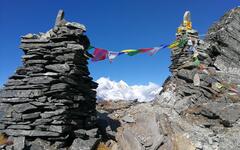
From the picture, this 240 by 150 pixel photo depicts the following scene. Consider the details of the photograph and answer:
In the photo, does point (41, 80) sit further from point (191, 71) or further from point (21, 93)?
point (191, 71)

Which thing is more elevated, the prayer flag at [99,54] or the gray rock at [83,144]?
the prayer flag at [99,54]

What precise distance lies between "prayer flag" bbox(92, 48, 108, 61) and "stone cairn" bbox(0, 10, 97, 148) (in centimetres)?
151

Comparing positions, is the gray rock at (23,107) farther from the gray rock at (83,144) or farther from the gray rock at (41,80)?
the gray rock at (83,144)

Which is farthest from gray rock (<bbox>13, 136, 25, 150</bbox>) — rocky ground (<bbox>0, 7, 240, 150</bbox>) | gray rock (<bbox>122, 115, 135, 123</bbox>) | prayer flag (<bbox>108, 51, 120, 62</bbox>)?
prayer flag (<bbox>108, 51, 120, 62</bbox>)

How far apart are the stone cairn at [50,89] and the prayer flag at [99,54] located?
151cm

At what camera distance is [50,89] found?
17469mm

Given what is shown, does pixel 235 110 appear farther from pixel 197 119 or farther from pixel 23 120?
pixel 23 120

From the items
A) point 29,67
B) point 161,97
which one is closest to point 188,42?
point 161,97

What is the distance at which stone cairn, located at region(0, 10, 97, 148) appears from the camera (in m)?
17.0

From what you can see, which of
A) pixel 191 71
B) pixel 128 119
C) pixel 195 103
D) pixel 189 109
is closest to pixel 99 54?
pixel 128 119

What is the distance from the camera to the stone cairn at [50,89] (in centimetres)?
1695

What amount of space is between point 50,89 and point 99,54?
527 cm

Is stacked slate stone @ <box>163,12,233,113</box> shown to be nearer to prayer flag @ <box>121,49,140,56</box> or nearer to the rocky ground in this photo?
the rocky ground

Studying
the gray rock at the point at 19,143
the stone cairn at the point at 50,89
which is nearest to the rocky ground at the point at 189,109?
the gray rock at the point at 19,143
